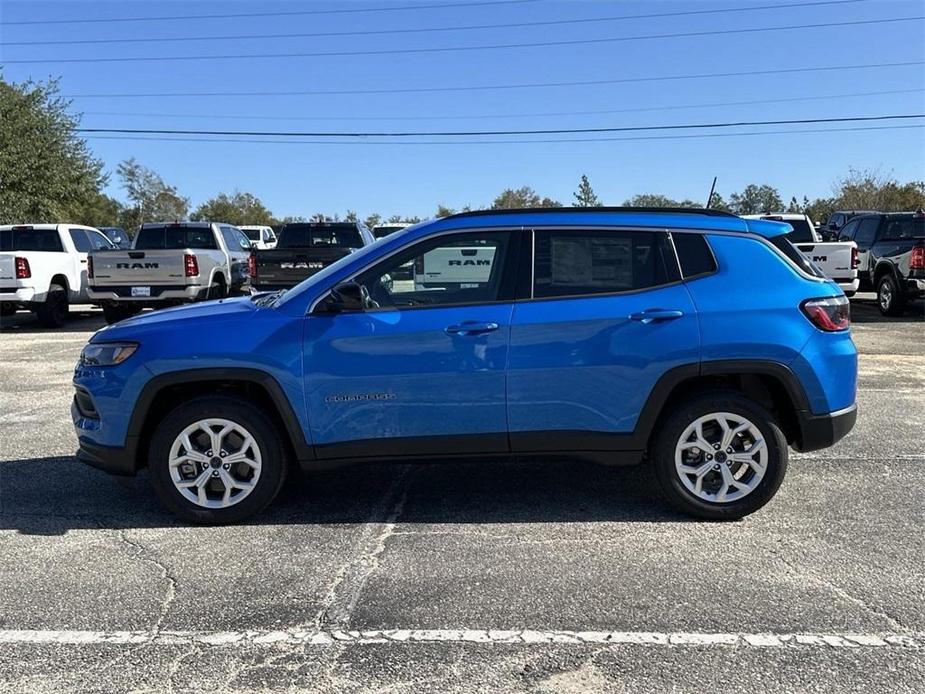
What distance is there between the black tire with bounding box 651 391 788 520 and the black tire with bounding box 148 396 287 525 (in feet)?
7.46

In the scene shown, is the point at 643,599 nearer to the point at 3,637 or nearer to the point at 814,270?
the point at 814,270

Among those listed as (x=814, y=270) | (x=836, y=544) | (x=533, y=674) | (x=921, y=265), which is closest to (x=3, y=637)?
(x=533, y=674)

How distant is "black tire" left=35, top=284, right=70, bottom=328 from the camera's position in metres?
15.1

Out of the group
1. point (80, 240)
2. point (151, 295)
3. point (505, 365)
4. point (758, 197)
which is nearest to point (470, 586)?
point (505, 365)

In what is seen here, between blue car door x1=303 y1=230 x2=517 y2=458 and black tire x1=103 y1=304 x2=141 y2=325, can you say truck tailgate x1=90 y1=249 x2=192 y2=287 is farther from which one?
blue car door x1=303 y1=230 x2=517 y2=458

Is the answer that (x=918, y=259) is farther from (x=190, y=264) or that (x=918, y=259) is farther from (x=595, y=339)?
(x=190, y=264)

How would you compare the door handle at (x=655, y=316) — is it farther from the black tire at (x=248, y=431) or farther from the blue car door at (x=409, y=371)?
the black tire at (x=248, y=431)

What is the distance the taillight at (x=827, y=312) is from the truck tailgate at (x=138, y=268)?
11.7 meters

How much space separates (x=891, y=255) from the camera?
589 inches

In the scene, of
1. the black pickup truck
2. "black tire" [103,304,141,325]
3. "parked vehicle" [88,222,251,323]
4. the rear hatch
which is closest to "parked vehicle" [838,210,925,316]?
the black pickup truck

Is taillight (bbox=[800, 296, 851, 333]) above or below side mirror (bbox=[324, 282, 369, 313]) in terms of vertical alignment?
below

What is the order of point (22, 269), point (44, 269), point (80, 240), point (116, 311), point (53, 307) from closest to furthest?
point (22, 269), point (44, 269), point (53, 307), point (116, 311), point (80, 240)

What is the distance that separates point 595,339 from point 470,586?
61.3 inches

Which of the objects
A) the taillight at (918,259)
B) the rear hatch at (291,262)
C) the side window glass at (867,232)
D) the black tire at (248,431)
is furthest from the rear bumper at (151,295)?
the side window glass at (867,232)
